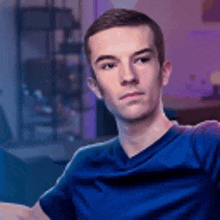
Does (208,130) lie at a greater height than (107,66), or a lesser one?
lesser

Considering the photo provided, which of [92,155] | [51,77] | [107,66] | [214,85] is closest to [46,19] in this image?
[51,77]

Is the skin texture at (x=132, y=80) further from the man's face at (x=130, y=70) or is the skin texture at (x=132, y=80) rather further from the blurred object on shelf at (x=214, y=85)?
the blurred object on shelf at (x=214, y=85)

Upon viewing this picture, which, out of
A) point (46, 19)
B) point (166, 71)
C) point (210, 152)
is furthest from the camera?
point (46, 19)

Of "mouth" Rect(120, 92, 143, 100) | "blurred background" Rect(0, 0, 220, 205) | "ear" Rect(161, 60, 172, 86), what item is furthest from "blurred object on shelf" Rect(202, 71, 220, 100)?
"mouth" Rect(120, 92, 143, 100)

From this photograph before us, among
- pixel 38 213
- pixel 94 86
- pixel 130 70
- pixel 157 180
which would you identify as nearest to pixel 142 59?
pixel 130 70

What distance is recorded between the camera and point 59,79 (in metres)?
0.98

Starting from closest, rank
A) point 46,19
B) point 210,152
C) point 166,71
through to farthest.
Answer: point 210,152, point 166,71, point 46,19

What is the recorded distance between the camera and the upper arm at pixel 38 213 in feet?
2.97

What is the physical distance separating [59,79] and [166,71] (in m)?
0.30

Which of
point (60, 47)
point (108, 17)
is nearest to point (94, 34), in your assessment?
point (108, 17)

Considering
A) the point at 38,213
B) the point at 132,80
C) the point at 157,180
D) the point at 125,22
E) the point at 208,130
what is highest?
the point at 125,22

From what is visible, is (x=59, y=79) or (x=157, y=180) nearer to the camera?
(x=157, y=180)

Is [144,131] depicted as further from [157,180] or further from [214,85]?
[214,85]

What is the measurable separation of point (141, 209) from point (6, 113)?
44 cm
